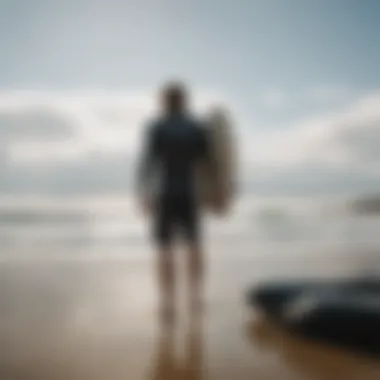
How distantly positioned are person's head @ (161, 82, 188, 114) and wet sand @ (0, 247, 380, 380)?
2.40ft

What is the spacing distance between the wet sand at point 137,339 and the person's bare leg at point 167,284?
4 cm

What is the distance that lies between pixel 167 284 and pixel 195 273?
108 millimetres

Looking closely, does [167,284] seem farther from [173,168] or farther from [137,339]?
[173,168]

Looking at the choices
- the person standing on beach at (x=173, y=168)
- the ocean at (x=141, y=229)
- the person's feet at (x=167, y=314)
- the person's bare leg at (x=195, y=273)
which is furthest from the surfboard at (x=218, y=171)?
the ocean at (x=141, y=229)

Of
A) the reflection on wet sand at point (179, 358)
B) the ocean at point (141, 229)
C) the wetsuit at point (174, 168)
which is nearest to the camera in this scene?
the reflection on wet sand at point (179, 358)

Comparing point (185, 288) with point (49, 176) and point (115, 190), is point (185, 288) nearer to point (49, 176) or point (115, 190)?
point (49, 176)

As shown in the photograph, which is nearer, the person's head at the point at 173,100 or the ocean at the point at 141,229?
the person's head at the point at 173,100

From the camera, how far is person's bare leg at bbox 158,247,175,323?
208 centimetres

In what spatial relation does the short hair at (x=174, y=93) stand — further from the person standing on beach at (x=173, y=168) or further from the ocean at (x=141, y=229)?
the ocean at (x=141, y=229)

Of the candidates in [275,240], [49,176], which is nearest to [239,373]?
[49,176]

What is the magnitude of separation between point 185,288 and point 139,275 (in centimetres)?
78

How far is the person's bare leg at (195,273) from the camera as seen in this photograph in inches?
81.9

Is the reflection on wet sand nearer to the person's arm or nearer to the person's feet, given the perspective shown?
the person's feet

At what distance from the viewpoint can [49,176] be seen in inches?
151
